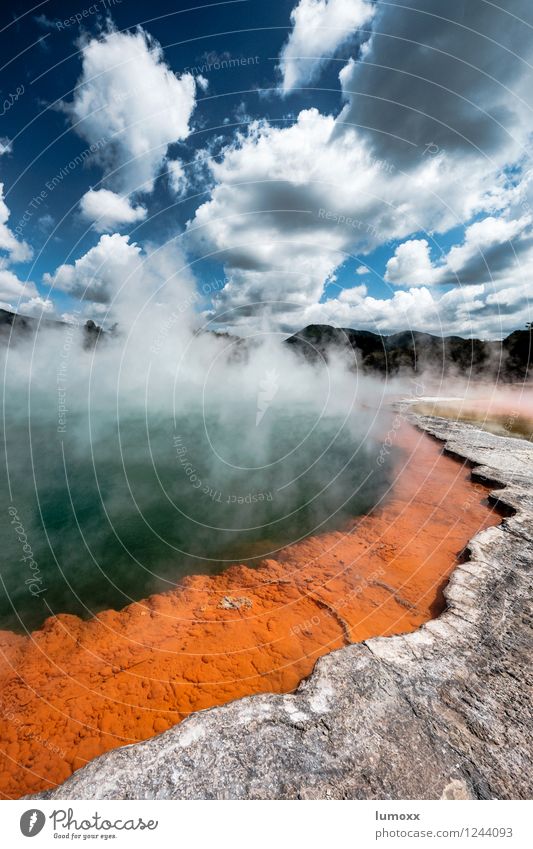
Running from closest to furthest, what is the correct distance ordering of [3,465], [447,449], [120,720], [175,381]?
[120,720] → [447,449] → [3,465] → [175,381]

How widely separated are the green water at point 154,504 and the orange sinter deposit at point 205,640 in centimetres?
93

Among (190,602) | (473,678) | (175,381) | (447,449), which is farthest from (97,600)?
(175,381)

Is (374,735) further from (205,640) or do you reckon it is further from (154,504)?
(154,504)

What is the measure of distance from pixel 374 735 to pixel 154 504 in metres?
11.4

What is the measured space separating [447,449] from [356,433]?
23.3 feet

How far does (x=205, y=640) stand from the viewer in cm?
696

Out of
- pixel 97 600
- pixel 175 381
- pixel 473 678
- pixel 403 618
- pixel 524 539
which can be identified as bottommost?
pixel 97 600

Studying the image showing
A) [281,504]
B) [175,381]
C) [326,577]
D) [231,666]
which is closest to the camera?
[231,666]

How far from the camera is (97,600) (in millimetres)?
8727

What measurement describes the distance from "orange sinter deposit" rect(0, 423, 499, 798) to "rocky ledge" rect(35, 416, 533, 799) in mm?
1366

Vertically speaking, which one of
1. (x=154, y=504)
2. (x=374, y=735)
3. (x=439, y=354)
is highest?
(x=439, y=354)

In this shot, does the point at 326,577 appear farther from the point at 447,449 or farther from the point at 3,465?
the point at 3,465

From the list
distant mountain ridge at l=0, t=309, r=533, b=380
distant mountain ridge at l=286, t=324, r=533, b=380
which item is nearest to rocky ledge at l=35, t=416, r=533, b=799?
distant mountain ridge at l=0, t=309, r=533, b=380

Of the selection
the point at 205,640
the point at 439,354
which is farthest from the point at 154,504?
the point at 439,354
